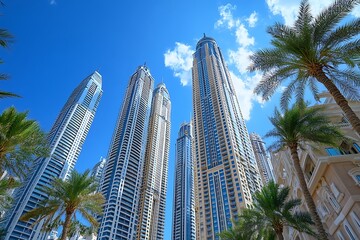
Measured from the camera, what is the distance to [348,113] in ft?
42.9

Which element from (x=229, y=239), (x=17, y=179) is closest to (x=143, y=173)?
(x=229, y=239)

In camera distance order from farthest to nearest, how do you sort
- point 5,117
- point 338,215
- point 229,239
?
point 229,239
point 338,215
point 5,117

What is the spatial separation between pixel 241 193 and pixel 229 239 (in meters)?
68.9

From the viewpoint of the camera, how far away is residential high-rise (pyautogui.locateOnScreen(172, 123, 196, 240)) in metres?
131

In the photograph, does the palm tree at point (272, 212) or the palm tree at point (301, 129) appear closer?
the palm tree at point (301, 129)

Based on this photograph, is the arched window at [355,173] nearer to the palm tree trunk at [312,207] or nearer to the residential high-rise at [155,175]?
the palm tree trunk at [312,207]

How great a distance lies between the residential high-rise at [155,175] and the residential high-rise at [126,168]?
613 centimetres

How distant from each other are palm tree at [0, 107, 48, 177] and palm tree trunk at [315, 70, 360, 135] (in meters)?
A: 17.8

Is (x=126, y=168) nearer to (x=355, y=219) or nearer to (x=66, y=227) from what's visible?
(x=66, y=227)

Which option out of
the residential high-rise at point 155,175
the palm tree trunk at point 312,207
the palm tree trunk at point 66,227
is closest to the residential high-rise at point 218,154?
the residential high-rise at point 155,175

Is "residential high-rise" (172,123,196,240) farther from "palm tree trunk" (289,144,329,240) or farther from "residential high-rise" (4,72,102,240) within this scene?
"palm tree trunk" (289,144,329,240)

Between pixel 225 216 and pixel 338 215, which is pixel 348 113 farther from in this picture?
pixel 225 216

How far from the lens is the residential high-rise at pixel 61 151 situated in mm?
93062

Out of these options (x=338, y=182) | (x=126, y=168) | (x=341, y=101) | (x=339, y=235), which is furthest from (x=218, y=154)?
(x=341, y=101)
